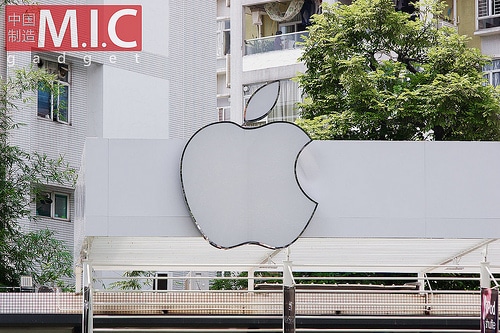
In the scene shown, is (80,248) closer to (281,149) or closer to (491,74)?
(281,149)

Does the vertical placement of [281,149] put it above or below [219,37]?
below

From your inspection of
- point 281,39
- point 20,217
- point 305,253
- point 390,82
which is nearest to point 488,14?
point 281,39

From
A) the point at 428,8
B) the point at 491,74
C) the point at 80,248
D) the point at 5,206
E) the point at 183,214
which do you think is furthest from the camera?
the point at 491,74

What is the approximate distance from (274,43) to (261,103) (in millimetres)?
22486

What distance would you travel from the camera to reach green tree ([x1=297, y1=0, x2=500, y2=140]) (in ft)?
88.4

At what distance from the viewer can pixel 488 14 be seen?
3406cm

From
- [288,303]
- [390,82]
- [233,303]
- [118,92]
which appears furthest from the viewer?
[118,92]

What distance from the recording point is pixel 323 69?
2800 cm

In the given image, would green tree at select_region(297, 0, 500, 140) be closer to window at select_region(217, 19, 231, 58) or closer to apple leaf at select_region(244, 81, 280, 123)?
apple leaf at select_region(244, 81, 280, 123)

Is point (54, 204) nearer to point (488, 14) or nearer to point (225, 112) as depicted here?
point (488, 14)

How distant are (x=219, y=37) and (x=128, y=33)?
16.7 metres

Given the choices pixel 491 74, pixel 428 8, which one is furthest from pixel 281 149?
pixel 491 74

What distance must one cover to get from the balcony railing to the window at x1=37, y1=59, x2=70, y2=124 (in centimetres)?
905

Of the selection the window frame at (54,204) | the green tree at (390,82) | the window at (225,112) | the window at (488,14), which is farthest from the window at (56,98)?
the window at (225,112)
